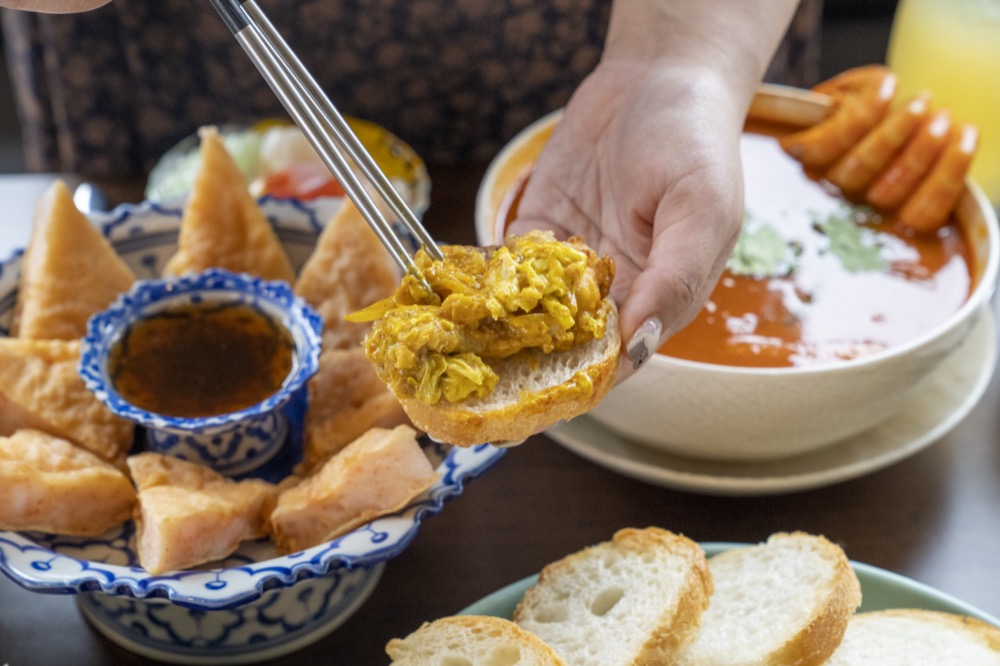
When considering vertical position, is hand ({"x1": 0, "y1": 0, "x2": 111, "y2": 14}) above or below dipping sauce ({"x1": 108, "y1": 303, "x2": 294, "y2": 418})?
above

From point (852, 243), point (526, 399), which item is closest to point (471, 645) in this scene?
point (526, 399)

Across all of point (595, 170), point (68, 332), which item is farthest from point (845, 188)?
point (68, 332)

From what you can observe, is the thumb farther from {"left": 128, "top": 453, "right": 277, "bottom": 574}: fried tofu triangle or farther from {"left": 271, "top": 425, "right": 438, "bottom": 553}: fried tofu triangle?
{"left": 128, "top": 453, "right": 277, "bottom": 574}: fried tofu triangle

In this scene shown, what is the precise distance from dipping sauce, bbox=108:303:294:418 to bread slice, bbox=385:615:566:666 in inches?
21.5

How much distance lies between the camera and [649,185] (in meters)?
1.80

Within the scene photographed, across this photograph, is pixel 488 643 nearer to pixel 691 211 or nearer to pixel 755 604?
pixel 755 604

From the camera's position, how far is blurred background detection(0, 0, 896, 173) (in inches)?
191

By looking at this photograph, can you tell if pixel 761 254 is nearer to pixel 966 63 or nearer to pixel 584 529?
pixel 584 529

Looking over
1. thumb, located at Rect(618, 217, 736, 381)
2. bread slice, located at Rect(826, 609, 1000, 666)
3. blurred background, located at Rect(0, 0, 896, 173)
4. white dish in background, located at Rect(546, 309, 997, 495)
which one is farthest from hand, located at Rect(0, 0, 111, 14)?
blurred background, located at Rect(0, 0, 896, 173)

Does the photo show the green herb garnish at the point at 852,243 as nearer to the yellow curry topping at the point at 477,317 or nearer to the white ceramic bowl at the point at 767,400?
the white ceramic bowl at the point at 767,400

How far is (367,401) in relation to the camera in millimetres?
1801

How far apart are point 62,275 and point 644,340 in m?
1.12

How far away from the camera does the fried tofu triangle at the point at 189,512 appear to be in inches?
57.6

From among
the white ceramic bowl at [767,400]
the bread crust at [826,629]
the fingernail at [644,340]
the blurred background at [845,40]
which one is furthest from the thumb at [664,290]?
the blurred background at [845,40]
